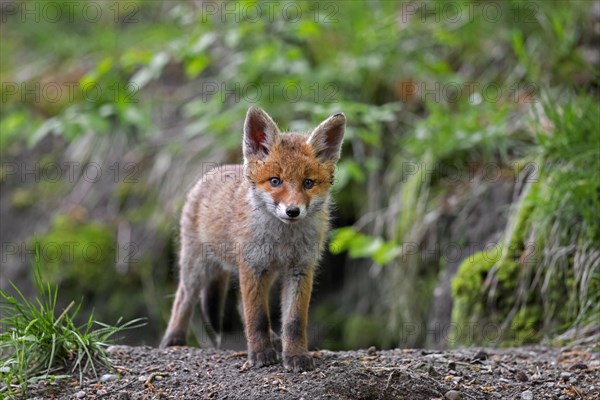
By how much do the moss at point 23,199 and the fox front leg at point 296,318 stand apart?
5.72m

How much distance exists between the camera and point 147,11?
36.9 feet

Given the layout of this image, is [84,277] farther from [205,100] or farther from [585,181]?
[585,181]

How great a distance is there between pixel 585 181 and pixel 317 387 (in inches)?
113

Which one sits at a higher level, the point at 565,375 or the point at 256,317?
the point at 256,317

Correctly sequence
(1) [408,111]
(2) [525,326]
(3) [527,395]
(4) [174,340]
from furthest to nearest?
(1) [408,111] < (2) [525,326] < (4) [174,340] < (3) [527,395]

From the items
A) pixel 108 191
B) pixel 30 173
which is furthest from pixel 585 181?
pixel 30 173

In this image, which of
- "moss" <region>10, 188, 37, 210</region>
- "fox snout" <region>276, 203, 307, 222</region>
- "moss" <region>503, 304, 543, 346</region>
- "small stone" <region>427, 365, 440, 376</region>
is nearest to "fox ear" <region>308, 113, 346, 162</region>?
"fox snout" <region>276, 203, 307, 222</region>

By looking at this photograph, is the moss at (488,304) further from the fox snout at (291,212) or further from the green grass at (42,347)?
the green grass at (42,347)

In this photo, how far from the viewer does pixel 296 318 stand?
4340 millimetres

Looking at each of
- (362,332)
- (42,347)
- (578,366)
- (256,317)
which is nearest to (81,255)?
(362,332)

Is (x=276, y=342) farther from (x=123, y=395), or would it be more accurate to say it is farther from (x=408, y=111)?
(x=408, y=111)

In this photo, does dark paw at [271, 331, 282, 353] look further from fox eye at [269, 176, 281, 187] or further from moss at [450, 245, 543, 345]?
moss at [450, 245, 543, 345]

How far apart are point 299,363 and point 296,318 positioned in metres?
0.28

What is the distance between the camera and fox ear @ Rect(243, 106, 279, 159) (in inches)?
176
